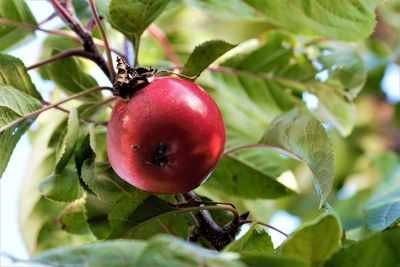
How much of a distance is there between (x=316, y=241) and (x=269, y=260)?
0.43 ft

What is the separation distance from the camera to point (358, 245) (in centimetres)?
89

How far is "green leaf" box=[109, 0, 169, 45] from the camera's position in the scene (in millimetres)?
1183

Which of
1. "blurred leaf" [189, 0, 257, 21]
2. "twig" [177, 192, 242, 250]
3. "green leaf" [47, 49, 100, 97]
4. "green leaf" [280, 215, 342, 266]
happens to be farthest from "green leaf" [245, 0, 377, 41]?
"green leaf" [280, 215, 342, 266]

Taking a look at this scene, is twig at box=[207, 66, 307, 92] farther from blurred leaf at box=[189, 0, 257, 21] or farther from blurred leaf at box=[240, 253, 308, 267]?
blurred leaf at box=[240, 253, 308, 267]

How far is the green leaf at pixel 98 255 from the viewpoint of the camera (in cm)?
71

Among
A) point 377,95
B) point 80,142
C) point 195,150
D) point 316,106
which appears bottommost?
point 377,95

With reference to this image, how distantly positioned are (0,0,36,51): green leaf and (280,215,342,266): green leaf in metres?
0.83

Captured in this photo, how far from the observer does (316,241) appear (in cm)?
87

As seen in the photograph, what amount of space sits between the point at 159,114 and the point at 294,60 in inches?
34.0

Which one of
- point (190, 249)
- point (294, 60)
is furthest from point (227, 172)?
point (190, 249)

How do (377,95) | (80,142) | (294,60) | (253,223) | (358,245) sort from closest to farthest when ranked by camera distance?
(358,245) < (253,223) < (80,142) < (294,60) < (377,95)

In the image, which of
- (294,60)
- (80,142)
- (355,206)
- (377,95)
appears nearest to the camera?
(80,142)

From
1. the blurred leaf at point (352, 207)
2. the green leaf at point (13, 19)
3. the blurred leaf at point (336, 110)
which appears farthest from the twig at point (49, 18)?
the blurred leaf at point (352, 207)

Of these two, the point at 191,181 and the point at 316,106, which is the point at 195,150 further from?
the point at 316,106
